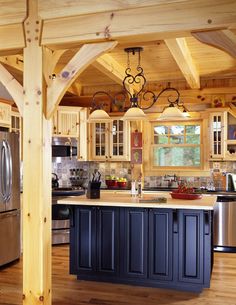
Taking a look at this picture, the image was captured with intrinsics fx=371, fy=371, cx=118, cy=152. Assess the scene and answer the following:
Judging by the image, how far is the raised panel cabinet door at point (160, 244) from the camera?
13.5ft

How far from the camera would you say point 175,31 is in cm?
256

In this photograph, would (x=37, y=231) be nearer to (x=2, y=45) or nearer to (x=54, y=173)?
(x=2, y=45)

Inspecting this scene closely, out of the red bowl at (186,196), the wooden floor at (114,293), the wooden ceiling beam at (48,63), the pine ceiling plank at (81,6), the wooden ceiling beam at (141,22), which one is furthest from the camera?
the red bowl at (186,196)

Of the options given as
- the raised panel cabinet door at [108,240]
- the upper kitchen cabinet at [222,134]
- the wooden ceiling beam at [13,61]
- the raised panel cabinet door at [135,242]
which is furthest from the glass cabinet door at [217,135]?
the wooden ceiling beam at [13,61]

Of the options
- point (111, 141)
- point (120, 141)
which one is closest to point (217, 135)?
point (120, 141)

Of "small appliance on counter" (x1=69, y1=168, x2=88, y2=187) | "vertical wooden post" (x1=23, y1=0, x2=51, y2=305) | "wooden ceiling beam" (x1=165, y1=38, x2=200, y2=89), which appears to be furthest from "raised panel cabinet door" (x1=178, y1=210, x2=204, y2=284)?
"small appliance on counter" (x1=69, y1=168, x2=88, y2=187)

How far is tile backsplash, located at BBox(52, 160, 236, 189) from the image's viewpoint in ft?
22.0

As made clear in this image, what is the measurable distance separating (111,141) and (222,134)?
2.01 metres

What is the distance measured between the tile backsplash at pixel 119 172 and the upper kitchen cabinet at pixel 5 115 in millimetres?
1984

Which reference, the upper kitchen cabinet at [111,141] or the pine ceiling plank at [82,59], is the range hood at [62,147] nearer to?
the upper kitchen cabinet at [111,141]

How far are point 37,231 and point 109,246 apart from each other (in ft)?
5.26

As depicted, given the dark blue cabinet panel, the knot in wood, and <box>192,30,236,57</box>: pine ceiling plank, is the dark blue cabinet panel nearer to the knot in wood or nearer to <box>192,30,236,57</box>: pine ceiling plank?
the knot in wood

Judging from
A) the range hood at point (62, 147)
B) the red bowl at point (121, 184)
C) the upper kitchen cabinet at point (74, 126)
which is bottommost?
the red bowl at point (121, 184)

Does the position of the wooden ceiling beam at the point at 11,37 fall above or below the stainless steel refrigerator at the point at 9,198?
above
